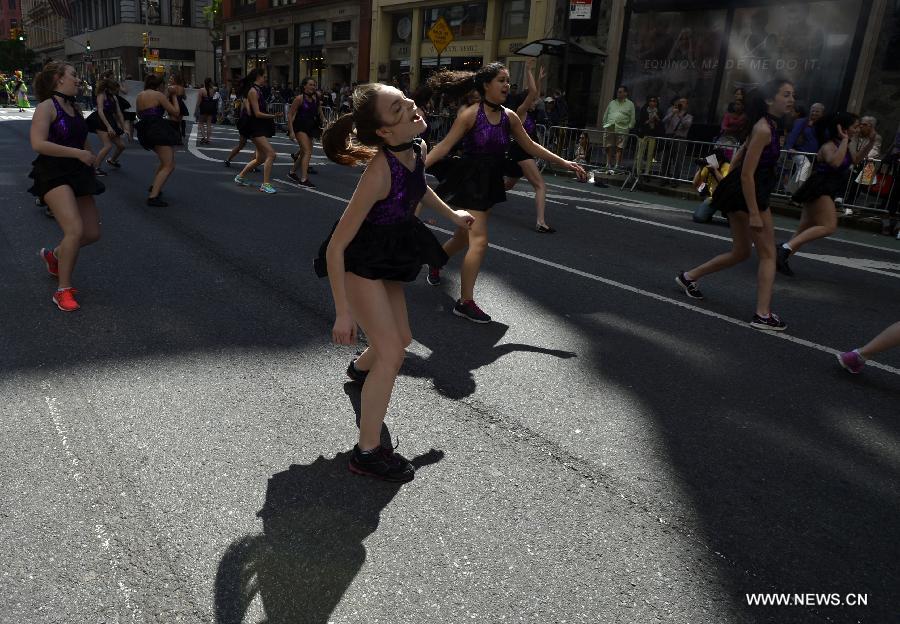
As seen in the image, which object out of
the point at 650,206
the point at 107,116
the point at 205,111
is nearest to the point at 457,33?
the point at 205,111

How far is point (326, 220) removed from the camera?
359 inches

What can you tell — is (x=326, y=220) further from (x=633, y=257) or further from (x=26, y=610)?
(x=26, y=610)

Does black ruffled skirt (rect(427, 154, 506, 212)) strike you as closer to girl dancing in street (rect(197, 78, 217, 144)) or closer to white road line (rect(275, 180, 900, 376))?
white road line (rect(275, 180, 900, 376))

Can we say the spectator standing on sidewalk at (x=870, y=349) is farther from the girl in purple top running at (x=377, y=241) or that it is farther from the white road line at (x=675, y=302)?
the girl in purple top running at (x=377, y=241)

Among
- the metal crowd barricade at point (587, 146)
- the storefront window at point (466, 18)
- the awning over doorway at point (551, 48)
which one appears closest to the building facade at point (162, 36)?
the storefront window at point (466, 18)

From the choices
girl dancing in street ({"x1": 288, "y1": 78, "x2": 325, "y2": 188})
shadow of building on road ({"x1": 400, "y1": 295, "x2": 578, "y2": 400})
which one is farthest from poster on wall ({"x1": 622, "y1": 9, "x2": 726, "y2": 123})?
shadow of building on road ({"x1": 400, "y1": 295, "x2": 578, "y2": 400})

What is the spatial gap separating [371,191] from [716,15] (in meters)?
19.4

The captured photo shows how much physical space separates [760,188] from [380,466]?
159 inches

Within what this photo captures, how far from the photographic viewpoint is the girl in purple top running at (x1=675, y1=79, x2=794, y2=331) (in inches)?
202

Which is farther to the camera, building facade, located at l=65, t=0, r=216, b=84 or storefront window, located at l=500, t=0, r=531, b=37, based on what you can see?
building facade, located at l=65, t=0, r=216, b=84

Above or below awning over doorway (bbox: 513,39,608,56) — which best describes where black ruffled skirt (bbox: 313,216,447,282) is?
below

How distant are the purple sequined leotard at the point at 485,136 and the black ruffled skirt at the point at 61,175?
9.67ft

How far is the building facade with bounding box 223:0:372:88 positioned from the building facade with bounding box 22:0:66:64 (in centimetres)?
5277

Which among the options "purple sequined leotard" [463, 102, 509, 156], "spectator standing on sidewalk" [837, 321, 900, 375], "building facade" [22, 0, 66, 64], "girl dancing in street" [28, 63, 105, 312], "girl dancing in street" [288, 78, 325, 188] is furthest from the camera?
"building facade" [22, 0, 66, 64]
